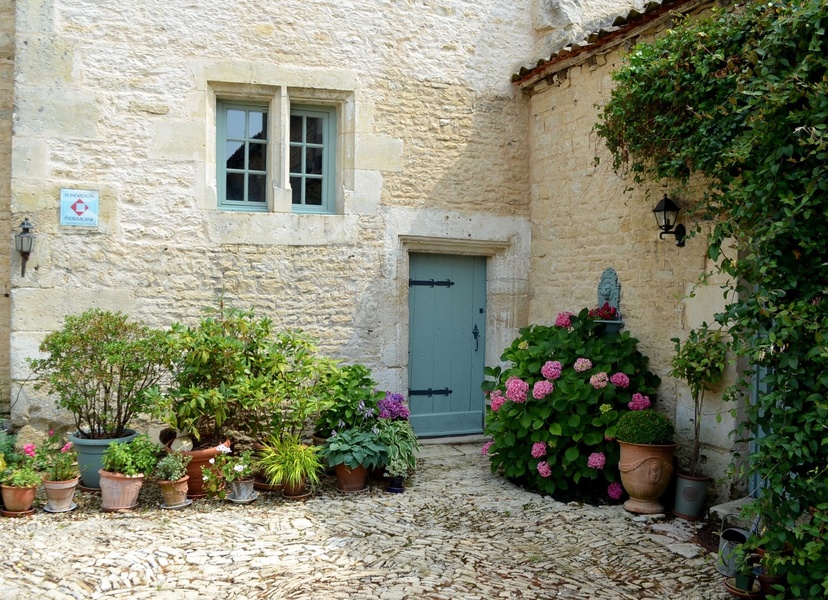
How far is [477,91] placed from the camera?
722 cm

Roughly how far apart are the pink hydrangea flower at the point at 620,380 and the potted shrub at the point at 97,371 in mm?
3281

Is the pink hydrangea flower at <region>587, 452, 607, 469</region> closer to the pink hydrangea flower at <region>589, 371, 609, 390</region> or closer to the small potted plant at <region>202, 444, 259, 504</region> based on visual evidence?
the pink hydrangea flower at <region>589, 371, 609, 390</region>

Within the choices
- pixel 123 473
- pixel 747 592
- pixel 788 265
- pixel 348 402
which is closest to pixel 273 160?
pixel 348 402

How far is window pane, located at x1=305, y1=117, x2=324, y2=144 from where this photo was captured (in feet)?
22.6

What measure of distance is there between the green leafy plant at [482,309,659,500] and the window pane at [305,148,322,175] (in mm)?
2537

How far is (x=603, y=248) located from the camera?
Answer: 6.31 m

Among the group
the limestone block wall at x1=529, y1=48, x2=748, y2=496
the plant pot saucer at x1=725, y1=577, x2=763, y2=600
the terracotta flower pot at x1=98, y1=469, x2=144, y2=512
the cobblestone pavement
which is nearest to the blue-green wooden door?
the limestone block wall at x1=529, y1=48, x2=748, y2=496

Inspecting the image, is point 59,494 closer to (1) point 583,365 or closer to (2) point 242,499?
(2) point 242,499

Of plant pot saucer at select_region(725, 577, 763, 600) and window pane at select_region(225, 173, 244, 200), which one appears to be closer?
plant pot saucer at select_region(725, 577, 763, 600)

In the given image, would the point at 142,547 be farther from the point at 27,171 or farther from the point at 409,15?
the point at 409,15

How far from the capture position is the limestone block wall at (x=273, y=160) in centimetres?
593

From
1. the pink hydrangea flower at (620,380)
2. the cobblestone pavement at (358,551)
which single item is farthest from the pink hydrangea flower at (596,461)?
the pink hydrangea flower at (620,380)

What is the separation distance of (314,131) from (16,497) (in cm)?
386

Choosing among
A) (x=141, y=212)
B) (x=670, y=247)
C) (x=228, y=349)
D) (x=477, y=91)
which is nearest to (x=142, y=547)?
(x=228, y=349)
